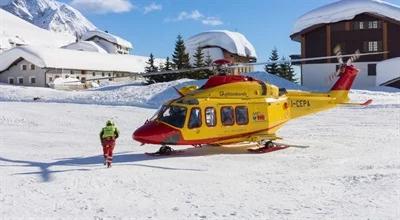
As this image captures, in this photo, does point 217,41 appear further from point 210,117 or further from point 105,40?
point 210,117

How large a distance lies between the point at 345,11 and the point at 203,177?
3703 cm

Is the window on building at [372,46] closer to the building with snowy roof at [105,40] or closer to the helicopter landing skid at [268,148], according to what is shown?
the helicopter landing skid at [268,148]

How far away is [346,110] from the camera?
93.4 feet

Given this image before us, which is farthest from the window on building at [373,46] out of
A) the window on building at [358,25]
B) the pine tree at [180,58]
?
the pine tree at [180,58]

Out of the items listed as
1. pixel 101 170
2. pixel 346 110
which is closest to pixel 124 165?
pixel 101 170

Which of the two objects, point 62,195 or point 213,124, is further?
point 213,124

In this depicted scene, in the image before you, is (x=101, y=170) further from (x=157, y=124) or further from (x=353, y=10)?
(x=353, y=10)

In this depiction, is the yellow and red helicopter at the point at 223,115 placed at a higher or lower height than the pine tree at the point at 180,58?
lower

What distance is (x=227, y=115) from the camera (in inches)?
665

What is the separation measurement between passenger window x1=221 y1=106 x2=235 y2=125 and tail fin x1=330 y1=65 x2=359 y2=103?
4.91 metres

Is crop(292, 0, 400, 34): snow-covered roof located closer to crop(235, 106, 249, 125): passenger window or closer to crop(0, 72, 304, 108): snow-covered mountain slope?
crop(0, 72, 304, 108): snow-covered mountain slope

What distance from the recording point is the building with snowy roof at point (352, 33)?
45.0 m

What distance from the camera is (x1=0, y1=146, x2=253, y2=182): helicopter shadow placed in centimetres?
1324

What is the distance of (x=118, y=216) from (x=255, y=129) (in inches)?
358
